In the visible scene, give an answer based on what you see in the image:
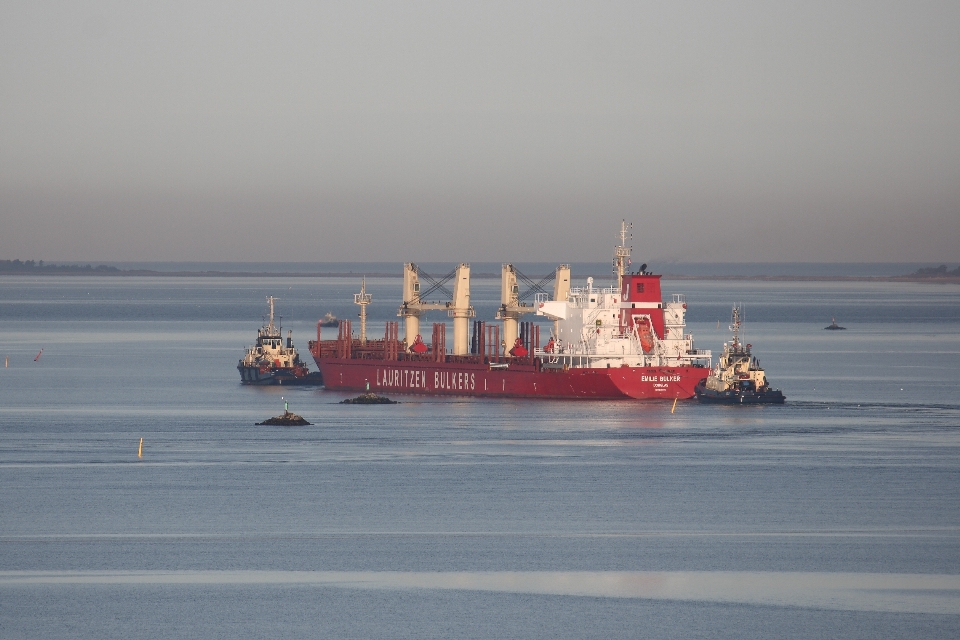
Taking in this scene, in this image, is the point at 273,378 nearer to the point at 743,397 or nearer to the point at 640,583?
the point at 743,397

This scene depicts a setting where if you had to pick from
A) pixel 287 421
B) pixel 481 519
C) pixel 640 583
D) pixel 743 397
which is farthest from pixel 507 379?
pixel 640 583

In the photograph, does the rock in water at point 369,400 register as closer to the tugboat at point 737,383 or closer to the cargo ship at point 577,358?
the cargo ship at point 577,358

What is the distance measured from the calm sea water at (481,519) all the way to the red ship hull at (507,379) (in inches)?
45.7

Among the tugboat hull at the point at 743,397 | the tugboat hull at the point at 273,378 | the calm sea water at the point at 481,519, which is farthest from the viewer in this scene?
the tugboat hull at the point at 273,378

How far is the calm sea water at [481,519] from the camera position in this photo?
117ft

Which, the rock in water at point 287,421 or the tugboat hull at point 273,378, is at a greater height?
the tugboat hull at point 273,378

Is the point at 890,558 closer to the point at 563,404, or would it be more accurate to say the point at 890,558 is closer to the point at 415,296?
the point at 563,404

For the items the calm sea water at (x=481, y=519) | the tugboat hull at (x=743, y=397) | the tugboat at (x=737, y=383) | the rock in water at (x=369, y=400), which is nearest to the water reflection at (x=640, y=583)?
the calm sea water at (x=481, y=519)

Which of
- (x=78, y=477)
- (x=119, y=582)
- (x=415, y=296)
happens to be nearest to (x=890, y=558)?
(x=119, y=582)

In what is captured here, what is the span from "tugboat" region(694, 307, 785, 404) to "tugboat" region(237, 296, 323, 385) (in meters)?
29.3

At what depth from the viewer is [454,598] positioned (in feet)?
122

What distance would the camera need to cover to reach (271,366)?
9812cm

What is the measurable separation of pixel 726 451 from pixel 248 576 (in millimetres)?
28154

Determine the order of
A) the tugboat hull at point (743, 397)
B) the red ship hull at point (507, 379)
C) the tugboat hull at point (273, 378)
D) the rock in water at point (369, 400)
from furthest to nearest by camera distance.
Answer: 1. the tugboat hull at point (273, 378)
2. the rock in water at point (369, 400)
3. the red ship hull at point (507, 379)
4. the tugboat hull at point (743, 397)
